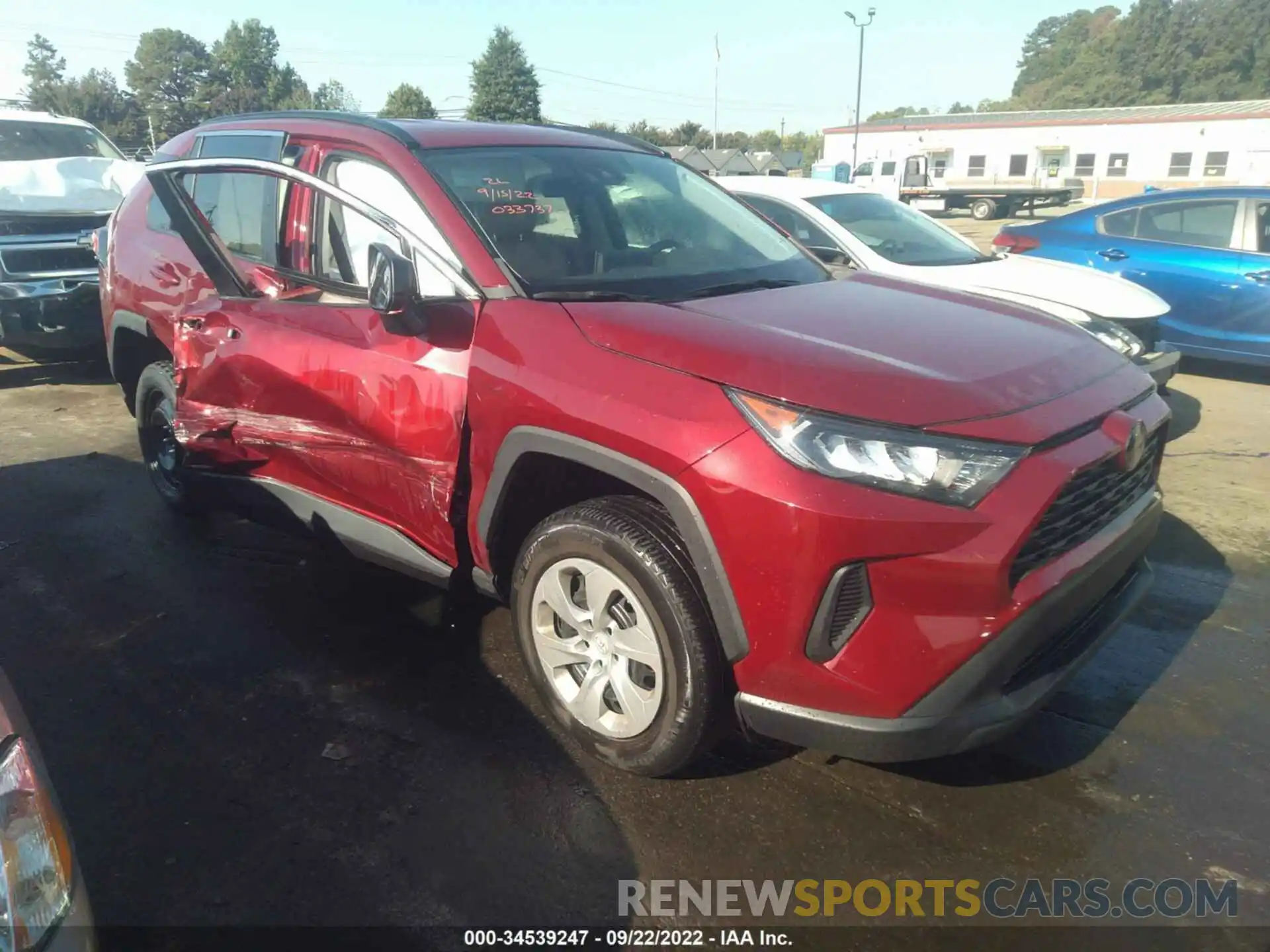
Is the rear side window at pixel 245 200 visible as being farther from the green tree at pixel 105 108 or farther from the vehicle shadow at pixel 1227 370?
the green tree at pixel 105 108

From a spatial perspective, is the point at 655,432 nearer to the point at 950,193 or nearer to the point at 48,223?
the point at 48,223

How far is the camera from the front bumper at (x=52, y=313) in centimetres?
704

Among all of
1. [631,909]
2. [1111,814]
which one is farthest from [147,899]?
[1111,814]

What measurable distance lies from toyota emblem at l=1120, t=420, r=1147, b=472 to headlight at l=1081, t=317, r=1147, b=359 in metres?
3.06

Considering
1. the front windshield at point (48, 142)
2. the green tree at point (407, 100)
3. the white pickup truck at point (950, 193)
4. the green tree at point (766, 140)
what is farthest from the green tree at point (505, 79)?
the front windshield at point (48, 142)

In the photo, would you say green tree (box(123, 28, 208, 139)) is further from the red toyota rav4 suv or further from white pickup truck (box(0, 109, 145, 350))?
the red toyota rav4 suv

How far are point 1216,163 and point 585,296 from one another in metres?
53.4

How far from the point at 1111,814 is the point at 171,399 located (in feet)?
13.9

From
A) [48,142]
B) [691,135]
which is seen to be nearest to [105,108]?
[691,135]

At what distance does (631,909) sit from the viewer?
7.84ft

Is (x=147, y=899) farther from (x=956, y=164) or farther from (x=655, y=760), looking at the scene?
(x=956, y=164)

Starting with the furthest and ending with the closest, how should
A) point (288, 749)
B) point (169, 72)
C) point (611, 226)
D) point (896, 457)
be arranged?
point (169, 72) → point (611, 226) → point (288, 749) → point (896, 457)

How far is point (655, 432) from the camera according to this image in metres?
2.46

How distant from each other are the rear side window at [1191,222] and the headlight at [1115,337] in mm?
2757
